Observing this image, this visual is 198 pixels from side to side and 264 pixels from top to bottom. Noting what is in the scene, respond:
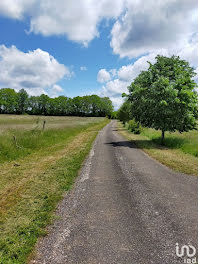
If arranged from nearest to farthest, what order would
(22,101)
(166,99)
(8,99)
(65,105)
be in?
(166,99) → (8,99) → (22,101) → (65,105)

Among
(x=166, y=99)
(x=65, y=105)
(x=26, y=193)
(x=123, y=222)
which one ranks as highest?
(x=65, y=105)

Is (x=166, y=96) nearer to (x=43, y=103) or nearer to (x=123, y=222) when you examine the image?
(x=123, y=222)

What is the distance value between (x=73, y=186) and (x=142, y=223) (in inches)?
141

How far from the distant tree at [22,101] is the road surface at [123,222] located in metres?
122

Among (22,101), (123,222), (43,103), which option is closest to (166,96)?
(123,222)

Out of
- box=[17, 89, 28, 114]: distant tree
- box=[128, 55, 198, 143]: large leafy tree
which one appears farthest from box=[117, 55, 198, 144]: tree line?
box=[17, 89, 28, 114]: distant tree

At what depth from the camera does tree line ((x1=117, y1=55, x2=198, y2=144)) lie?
1631 centimetres

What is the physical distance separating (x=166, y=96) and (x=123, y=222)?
14619 mm

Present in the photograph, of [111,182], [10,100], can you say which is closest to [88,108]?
[10,100]

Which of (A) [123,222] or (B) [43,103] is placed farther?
(B) [43,103]

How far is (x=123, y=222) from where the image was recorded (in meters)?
4.64

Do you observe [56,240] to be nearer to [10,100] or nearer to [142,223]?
[142,223]

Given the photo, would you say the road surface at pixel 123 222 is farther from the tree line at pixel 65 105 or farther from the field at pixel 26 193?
the tree line at pixel 65 105

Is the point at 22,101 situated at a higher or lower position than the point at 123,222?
higher
